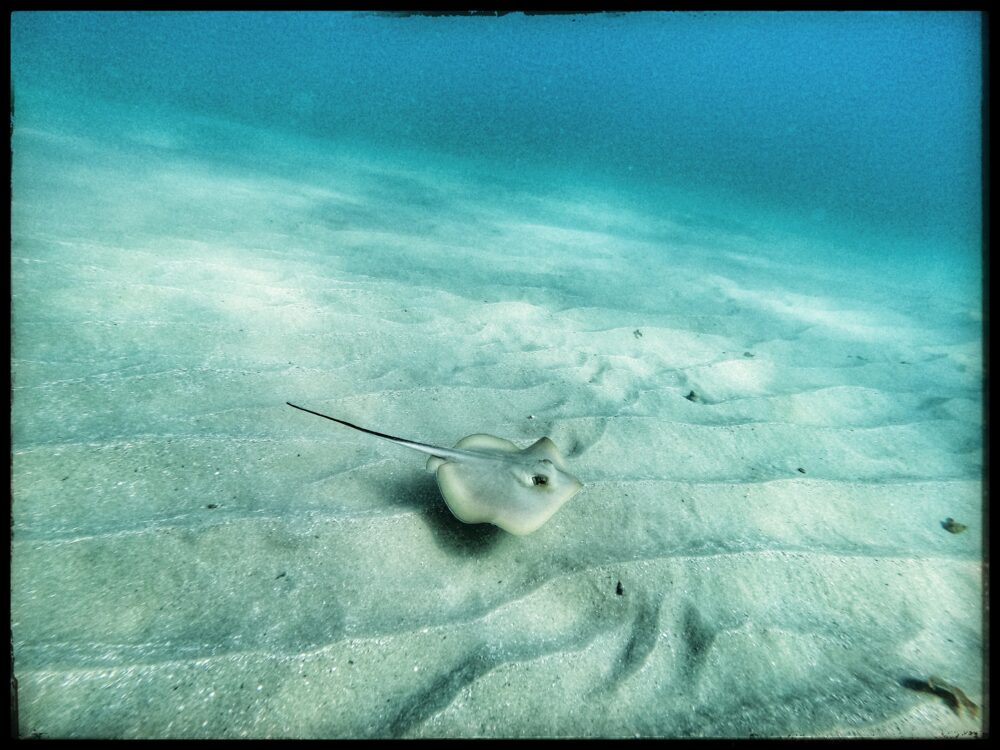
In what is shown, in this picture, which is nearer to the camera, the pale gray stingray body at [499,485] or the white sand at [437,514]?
the white sand at [437,514]

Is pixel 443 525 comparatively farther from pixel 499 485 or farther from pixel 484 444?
pixel 484 444

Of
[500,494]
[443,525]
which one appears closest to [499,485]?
[500,494]

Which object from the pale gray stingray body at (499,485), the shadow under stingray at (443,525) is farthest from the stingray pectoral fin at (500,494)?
the shadow under stingray at (443,525)

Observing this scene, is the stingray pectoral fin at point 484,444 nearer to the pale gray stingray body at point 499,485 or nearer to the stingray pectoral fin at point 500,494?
the pale gray stingray body at point 499,485

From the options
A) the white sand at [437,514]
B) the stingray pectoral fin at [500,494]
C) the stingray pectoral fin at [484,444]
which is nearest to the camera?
the white sand at [437,514]

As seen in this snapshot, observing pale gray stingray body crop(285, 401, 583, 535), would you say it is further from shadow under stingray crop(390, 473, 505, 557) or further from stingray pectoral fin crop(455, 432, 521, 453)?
shadow under stingray crop(390, 473, 505, 557)

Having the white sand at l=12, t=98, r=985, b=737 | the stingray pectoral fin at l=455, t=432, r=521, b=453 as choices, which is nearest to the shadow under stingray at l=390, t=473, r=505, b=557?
the white sand at l=12, t=98, r=985, b=737

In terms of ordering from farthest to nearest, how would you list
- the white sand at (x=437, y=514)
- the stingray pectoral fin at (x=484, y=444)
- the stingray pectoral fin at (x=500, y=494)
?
the stingray pectoral fin at (x=484, y=444) < the stingray pectoral fin at (x=500, y=494) < the white sand at (x=437, y=514)
